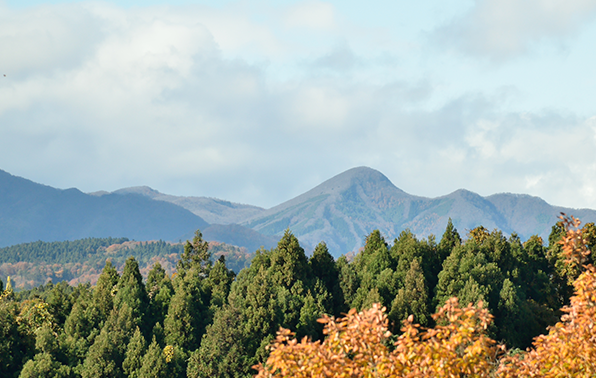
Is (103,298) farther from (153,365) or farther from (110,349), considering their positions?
(153,365)

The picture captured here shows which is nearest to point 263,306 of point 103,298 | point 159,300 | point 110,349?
point 110,349

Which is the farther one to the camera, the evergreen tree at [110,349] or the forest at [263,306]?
the forest at [263,306]

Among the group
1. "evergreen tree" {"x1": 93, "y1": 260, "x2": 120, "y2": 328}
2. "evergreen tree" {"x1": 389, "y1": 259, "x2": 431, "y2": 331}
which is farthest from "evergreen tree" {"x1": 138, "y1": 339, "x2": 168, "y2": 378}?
"evergreen tree" {"x1": 389, "y1": 259, "x2": 431, "y2": 331}

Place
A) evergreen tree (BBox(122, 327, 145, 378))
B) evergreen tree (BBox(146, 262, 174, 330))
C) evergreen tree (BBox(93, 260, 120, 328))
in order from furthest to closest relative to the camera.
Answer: evergreen tree (BBox(146, 262, 174, 330))
evergreen tree (BBox(93, 260, 120, 328))
evergreen tree (BBox(122, 327, 145, 378))

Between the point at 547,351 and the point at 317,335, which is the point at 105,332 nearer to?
the point at 317,335

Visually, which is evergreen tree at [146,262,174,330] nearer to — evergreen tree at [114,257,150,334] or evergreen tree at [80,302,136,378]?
evergreen tree at [114,257,150,334]

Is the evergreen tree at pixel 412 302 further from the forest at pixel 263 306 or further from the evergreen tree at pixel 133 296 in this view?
the evergreen tree at pixel 133 296

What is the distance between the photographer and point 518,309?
51.5 meters

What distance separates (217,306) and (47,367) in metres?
15.8

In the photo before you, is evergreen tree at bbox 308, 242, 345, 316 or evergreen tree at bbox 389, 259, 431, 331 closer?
evergreen tree at bbox 389, 259, 431, 331

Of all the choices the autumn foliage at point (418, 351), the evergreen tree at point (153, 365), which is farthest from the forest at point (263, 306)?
the autumn foliage at point (418, 351)

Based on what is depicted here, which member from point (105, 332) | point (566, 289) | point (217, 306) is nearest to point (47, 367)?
point (105, 332)

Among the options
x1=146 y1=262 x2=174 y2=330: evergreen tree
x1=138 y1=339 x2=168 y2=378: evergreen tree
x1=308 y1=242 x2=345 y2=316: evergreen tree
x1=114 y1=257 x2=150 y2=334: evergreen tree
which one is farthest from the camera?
x1=146 y1=262 x2=174 y2=330: evergreen tree

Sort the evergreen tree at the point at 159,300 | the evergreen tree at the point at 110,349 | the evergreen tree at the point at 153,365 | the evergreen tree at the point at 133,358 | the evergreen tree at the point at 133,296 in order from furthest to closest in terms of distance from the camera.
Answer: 1. the evergreen tree at the point at 159,300
2. the evergreen tree at the point at 133,296
3. the evergreen tree at the point at 133,358
4. the evergreen tree at the point at 110,349
5. the evergreen tree at the point at 153,365
